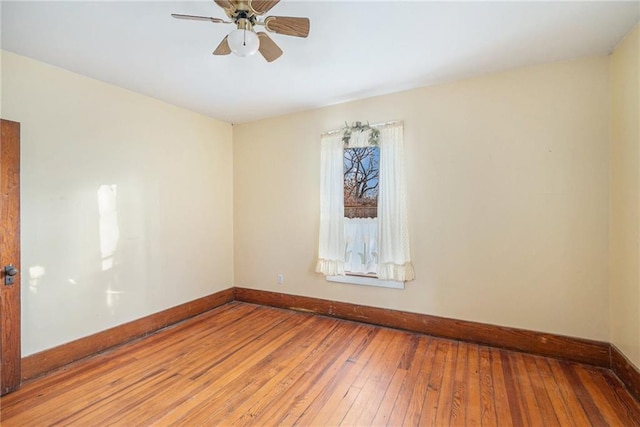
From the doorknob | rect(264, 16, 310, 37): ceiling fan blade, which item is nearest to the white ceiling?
rect(264, 16, 310, 37): ceiling fan blade

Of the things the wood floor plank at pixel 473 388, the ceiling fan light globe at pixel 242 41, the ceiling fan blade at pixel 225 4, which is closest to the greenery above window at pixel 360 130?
the ceiling fan light globe at pixel 242 41

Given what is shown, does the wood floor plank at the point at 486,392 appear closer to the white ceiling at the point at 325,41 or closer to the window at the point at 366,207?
the window at the point at 366,207

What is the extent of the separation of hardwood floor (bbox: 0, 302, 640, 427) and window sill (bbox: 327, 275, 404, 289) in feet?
1.76

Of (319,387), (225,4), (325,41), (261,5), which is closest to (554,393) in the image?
(319,387)

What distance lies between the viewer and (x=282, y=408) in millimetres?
1989

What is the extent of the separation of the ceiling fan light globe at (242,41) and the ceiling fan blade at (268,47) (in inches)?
8.0

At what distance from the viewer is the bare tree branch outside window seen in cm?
340

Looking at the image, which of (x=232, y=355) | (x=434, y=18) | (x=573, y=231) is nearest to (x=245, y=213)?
(x=232, y=355)

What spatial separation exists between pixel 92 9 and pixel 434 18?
2.23 m

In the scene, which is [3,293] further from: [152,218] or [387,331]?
[387,331]

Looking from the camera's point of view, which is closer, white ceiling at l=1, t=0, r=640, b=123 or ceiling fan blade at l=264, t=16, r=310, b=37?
ceiling fan blade at l=264, t=16, r=310, b=37

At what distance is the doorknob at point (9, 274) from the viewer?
217cm

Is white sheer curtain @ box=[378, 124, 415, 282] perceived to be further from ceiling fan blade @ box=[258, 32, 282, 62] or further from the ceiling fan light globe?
the ceiling fan light globe

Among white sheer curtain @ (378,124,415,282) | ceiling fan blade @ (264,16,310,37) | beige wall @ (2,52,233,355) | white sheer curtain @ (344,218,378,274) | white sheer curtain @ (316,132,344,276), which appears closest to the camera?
ceiling fan blade @ (264,16,310,37)
